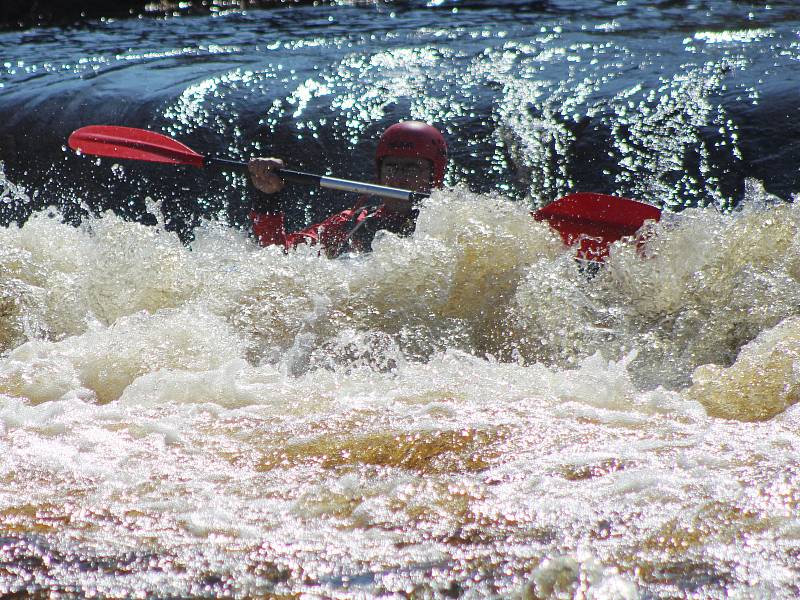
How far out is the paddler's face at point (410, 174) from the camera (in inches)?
177

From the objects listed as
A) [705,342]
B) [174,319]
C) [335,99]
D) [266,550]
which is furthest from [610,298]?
[335,99]

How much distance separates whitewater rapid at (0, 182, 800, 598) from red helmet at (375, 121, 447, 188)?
0.66 metres

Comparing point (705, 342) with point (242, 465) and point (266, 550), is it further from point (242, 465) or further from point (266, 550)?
point (266, 550)

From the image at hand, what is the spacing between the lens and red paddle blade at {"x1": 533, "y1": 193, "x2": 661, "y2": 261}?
3.87 m

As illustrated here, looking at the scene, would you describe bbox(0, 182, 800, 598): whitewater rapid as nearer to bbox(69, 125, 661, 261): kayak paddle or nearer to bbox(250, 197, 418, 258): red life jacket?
bbox(69, 125, 661, 261): kayak paddle

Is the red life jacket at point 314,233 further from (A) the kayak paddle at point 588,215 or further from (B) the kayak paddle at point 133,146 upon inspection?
(B) the kayak paddle at point 133,146

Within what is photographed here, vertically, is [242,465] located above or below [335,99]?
below

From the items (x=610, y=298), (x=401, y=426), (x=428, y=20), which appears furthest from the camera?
(x=428, y=20)

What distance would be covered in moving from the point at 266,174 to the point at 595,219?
166cm

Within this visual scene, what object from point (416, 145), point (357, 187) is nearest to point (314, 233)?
point (357, 187)

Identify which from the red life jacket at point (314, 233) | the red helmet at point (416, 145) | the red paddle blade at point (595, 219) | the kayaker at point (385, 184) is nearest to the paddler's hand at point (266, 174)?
the kayaker at point (385, 184)

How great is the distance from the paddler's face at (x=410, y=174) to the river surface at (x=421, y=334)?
505 millimetres

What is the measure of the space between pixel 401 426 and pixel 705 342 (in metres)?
1.48

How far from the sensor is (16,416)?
2637 millimetres
